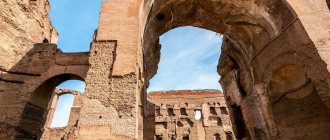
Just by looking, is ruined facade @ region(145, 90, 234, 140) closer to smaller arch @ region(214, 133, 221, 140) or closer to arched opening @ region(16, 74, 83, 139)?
smaller arch @ region(214, 133, 221, 140)

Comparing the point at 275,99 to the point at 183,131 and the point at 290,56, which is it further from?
the point at 183,131

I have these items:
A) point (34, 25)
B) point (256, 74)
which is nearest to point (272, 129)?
point (256, 74)

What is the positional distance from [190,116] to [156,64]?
12592 mm

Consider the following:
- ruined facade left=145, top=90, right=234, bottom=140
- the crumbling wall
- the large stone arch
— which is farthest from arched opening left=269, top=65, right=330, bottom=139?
ruined facade left=145, top=90, right=234, bottom=140

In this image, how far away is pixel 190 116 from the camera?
69.8 ft

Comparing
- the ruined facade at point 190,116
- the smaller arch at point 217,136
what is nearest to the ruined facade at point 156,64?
the ruined facade at point 190,116

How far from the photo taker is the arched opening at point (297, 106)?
6020 millimetres

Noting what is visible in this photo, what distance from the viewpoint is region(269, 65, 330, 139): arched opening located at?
19.7ft

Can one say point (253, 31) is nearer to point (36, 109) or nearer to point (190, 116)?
point (36, 109)

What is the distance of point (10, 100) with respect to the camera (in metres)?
7.93

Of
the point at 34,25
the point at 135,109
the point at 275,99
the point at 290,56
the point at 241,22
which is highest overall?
the point at 34,25

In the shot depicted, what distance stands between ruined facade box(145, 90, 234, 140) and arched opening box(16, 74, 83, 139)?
11.1 m

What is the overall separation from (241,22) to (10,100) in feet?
26.9

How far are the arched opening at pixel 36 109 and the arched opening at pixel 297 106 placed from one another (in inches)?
270
